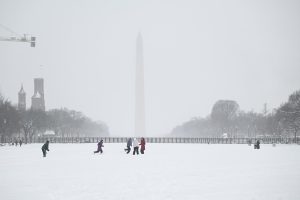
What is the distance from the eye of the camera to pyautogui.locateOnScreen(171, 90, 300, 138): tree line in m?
78.2

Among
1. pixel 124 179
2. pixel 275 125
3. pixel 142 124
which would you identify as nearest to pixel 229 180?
pixel 124 179

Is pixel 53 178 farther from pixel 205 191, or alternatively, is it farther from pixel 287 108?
pixel 287 108

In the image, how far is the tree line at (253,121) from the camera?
78.2 meters

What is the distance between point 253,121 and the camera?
11862cm

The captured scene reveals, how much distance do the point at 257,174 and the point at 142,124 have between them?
116 metres

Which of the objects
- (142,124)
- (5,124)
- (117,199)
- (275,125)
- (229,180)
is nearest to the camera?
(117,199)

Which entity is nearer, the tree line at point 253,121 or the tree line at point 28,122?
the tree line at point 28,122

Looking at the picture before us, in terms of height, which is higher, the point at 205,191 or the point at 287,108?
the point at 287,108

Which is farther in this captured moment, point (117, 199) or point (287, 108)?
point (287, 108)

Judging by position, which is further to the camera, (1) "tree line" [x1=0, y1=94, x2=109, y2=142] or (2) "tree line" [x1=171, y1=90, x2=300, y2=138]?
(2) "tree line" [x1=171, y1=90, x2=300, y2=138]

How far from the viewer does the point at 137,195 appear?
13281 millimetres

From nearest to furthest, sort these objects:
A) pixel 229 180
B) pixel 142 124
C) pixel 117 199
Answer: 1. pixel 117 199
2. pixel 229 180
3. pixel 142 124

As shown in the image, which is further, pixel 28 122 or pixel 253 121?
pixel 253 121

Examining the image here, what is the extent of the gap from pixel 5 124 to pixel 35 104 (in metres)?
123
